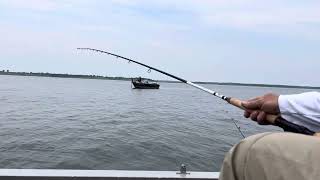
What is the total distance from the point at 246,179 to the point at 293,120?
435 mm

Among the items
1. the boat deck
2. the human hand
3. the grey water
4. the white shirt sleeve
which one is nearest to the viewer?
the white shirt sleeve

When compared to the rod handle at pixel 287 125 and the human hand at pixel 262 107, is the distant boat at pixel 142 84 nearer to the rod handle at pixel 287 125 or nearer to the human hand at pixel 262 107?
the human hand at pixel 262 107

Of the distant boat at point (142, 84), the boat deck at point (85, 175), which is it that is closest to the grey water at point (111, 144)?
the boat deck at point (85, 175)

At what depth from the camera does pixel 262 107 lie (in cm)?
184

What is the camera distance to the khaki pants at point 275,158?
1151 millimetres

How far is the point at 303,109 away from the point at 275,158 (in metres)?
0.38

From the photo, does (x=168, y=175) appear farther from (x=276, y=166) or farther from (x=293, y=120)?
(x=276, y=166)

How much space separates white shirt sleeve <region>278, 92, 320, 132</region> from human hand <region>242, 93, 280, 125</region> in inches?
3.1

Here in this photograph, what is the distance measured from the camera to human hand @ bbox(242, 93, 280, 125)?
1.71 metres

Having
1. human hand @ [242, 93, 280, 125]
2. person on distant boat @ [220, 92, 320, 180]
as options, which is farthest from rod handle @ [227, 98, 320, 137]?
person on distant boat @ [220, 92, 320, 180]

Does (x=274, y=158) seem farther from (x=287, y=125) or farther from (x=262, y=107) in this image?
(x=262, y=107)

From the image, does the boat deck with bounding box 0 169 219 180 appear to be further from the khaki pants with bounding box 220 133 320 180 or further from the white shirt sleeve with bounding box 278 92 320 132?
the khaki pants with bounding box 220 133 320 180

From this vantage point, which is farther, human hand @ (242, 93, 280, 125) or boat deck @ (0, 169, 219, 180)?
boat deck @ (0, 169, 219, 180)

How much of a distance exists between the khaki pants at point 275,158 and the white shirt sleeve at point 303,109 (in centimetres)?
25
